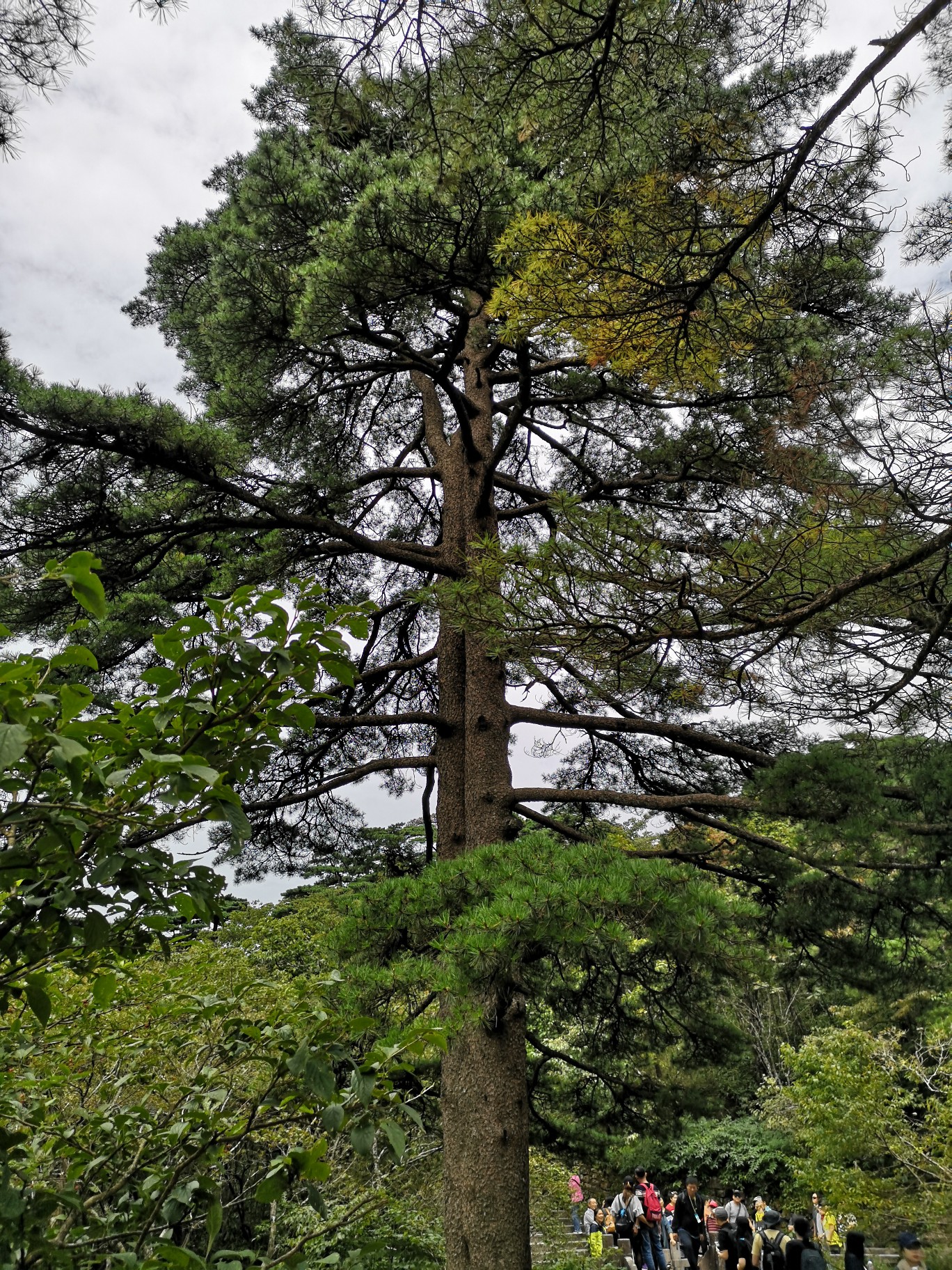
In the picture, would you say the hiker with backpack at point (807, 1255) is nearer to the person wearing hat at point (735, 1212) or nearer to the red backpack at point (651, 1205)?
the person wearing hat at point (735, 1212)

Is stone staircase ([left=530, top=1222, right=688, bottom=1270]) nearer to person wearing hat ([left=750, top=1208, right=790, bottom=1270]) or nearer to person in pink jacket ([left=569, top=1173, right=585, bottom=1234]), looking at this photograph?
person in pink jacket ([left=569, top=1173, right=585, bottom=1234])

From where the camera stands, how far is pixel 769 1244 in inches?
368

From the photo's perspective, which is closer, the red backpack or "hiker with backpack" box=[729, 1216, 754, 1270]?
"hiker with backpack" box=[729, 1216, 754, 1270]

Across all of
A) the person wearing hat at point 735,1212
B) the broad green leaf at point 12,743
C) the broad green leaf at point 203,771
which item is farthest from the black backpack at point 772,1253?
the broad green leaf at point 12,743

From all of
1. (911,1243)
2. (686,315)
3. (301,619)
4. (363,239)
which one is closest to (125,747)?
(301,619)

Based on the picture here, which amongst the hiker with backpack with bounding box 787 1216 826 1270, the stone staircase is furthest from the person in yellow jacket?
the hiker with backpack with bounding box 787 1216 826 1270

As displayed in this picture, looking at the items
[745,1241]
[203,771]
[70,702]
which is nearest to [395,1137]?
[203,771]

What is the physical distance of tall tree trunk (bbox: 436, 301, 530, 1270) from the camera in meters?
4.95

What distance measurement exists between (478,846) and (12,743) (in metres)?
4.41

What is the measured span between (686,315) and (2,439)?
3946 mm

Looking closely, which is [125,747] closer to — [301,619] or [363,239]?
[301,619]

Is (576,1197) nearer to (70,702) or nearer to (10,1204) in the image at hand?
(10,1204)

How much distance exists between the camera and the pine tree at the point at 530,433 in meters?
3.37

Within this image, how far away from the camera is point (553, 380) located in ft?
22.5
